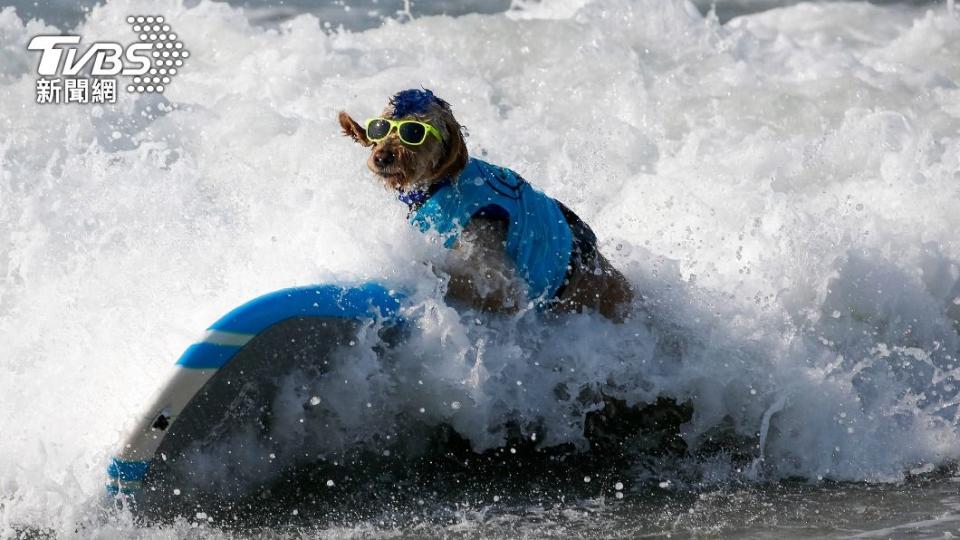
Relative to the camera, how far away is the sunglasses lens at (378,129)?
4.46m

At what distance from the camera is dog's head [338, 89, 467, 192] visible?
4.45 m

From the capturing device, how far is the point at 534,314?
16.0 ft

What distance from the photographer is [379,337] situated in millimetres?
4625

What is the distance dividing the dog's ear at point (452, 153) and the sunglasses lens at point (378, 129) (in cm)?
23

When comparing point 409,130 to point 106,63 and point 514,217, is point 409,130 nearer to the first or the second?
point 514,217

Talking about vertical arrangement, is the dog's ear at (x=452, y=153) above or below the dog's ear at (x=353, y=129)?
below

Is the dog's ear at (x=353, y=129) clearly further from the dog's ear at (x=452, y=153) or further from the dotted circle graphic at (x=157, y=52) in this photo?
the dotted circle graphic at (x=157, y=52)

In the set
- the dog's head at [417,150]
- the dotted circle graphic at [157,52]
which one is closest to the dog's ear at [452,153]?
the dog's head at [417,150]

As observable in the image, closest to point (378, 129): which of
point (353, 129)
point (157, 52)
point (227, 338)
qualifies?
point (353, 129)

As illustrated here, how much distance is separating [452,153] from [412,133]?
189 mm

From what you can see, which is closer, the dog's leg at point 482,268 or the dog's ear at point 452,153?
the dog's ear at point 452,153

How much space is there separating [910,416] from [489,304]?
1.97 metres

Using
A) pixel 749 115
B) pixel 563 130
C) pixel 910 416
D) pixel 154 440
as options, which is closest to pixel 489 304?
pixel 154 440

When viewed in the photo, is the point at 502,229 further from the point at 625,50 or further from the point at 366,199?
the point at 625,50
